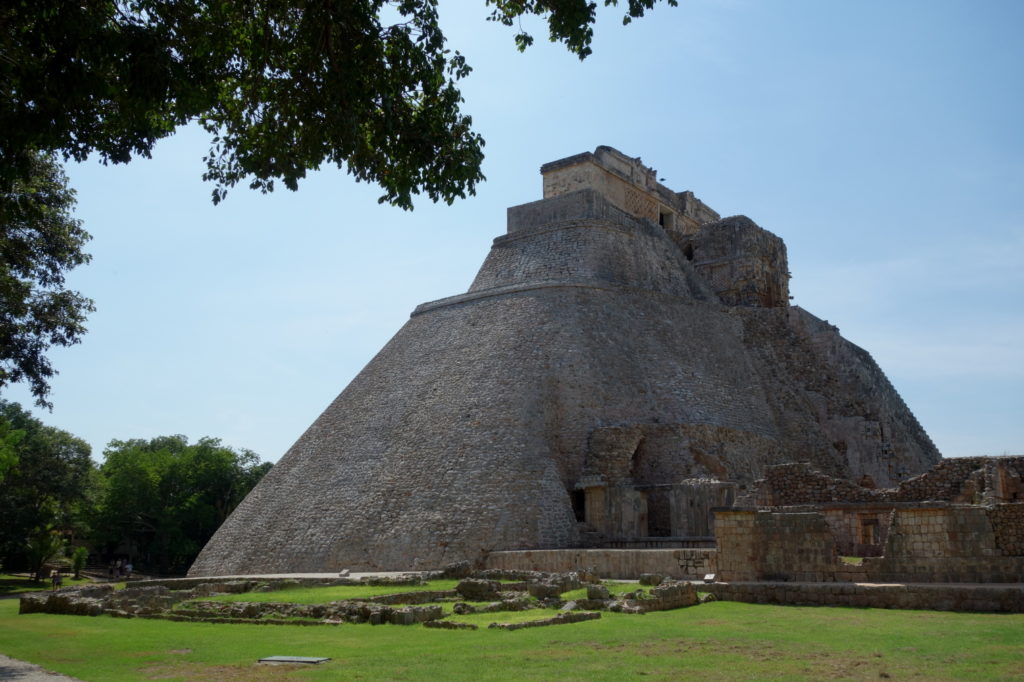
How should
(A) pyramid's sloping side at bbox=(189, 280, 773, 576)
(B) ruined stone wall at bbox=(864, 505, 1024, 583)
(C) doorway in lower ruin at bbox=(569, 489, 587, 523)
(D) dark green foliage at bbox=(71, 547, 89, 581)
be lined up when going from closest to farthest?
(B) ruined stone wall at bbox=(864, 505, 1024, 583) → (A) pyramid's sloping side at bbox=(189, 280, 773, 576) → (C) doorway in lower ruin at bbox=(569, 489, 587, 523) → (D) dark green foliage at bbox=(71, 547, 89, 581)

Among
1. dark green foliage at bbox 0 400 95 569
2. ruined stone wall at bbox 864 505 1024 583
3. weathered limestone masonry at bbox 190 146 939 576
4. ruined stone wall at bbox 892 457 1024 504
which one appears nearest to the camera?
ruined stone wall at bbox 864 505 1024 583

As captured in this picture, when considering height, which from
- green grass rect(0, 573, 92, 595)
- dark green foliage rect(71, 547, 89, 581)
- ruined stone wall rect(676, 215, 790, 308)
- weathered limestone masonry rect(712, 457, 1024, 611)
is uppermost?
ruined stone wall rect(676, 215, 790, 308)

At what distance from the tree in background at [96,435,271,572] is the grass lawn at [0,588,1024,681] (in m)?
29.9

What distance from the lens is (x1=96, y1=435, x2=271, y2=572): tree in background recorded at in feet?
135

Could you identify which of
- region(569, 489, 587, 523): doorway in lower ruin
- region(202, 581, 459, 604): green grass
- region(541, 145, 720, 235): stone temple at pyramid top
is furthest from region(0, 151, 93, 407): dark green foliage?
region(541, 145, 720, 235): stone temple at pyramid top

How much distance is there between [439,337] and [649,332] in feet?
22.3

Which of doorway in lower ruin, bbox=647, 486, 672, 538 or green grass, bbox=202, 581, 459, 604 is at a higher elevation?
doorway in lower ruin, bbox=647, 486, 672, 538

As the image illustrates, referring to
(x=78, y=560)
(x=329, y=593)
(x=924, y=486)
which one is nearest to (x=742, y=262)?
(x=924, y=486)

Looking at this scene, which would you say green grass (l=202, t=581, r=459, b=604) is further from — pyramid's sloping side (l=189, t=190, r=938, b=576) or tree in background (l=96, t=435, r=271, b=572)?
tree in background (l=96, t=435, r=271, b=572)

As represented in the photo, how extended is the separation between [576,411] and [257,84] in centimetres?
1736

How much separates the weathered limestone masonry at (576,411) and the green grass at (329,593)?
127 inches

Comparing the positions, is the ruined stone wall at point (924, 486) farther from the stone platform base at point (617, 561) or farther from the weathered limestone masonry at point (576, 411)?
the stone platform base at point (617, 561)

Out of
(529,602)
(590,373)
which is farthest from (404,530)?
(529,602)

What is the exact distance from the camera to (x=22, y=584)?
32.0 m
